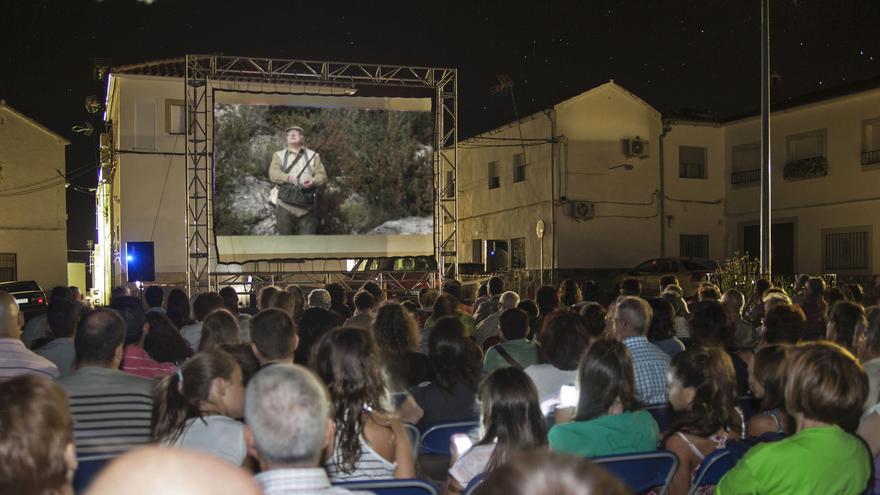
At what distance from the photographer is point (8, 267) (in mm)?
25375

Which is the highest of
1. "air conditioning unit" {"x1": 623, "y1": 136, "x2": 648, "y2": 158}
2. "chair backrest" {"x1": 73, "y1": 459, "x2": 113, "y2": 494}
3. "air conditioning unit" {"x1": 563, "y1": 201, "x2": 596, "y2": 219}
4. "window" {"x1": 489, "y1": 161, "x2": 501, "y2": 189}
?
"air conditioning unit" {"x1": 623, "y1": 136, "x2": 648, "y2": 158}

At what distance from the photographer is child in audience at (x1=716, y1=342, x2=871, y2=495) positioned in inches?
106

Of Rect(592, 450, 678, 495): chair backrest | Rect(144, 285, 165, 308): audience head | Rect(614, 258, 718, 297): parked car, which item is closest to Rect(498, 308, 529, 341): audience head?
Rect(592, 450, 678, 495): chair backrest

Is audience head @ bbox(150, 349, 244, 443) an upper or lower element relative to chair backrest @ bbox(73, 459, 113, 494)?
upper

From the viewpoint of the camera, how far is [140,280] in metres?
17.9

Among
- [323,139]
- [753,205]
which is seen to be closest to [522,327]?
[323,139]

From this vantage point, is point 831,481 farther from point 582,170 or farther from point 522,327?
point 582,170

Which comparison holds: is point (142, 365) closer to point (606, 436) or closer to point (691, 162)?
point (606, 436)

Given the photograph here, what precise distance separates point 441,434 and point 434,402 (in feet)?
1.69

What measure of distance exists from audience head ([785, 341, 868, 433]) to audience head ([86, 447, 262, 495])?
218 centimetres

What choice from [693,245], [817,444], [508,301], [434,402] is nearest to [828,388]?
[817,444]

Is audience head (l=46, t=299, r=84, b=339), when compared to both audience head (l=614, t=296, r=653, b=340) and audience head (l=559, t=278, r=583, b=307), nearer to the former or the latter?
audience head (l=614, t=296, r=653, b=340)

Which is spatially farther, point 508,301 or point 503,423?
point 508,301

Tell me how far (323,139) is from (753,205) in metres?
14.1
